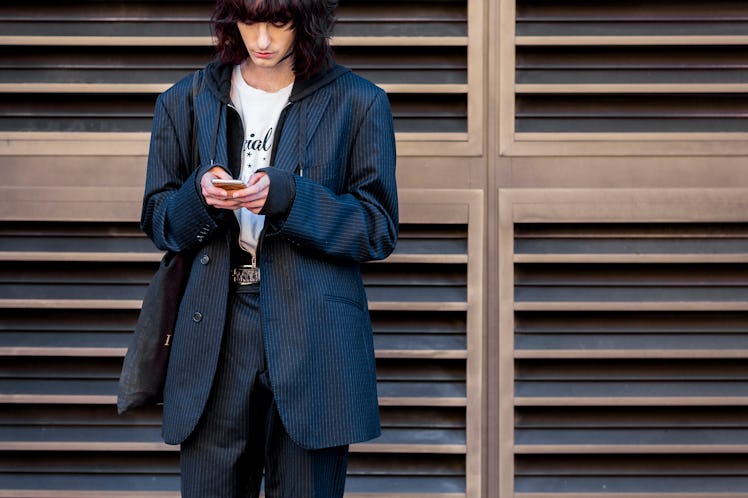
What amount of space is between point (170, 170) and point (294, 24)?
471mm

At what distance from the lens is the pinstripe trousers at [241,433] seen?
2145 mm

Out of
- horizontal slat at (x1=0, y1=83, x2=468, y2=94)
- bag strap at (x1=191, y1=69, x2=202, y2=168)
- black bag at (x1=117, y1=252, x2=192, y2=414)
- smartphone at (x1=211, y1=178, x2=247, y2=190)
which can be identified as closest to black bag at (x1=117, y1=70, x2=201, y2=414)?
black bag at (x1=117, y1=252, x2=192, y2=414)

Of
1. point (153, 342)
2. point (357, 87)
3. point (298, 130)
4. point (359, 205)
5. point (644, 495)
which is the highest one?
point (357, 87)

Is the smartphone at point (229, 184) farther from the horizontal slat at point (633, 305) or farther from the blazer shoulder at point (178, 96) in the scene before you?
the horizontal slat at point (633, 305)

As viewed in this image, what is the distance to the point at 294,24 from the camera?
84.8 inches

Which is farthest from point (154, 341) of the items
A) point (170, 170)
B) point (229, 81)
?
point (229, 81)

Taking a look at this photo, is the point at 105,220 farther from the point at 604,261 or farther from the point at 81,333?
the point at 604,261

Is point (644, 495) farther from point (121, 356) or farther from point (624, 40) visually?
point (121, 356)

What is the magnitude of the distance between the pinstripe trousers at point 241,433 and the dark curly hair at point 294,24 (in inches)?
22.2

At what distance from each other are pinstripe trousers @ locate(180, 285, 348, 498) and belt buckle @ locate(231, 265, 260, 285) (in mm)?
15

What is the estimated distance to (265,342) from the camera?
2.11 metres

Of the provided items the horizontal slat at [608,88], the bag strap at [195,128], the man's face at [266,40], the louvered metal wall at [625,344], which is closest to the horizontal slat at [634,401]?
the louvered metal wall at [625,344]

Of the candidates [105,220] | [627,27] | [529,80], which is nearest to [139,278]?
[105,220]

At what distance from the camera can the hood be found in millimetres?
2236
